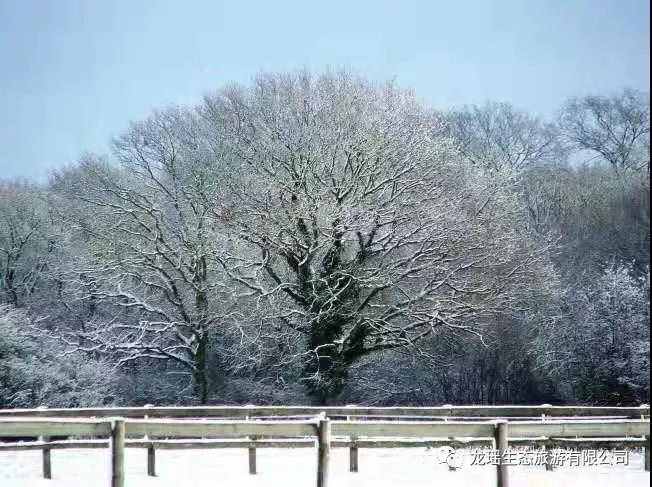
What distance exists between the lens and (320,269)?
25.8m

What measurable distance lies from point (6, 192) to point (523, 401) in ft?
67.7

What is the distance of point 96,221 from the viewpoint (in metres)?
28.6

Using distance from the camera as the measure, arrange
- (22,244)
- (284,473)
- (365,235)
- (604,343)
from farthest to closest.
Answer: (22,244) < (365,235) < (604,343) < (284,473)

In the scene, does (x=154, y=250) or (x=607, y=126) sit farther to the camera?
(x=607, y=126)

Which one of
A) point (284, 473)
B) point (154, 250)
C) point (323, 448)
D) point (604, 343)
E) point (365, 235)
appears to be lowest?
point (284, 473)

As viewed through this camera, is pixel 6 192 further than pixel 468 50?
Yes

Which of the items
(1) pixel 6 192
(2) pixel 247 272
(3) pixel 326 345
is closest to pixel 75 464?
(3) pixel 326 345

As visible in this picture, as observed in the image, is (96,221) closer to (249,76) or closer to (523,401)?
(249,76)

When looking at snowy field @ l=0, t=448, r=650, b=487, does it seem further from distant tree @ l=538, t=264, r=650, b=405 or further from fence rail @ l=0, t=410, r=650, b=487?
distant tree @ l=538, t=264, r=650, b=405

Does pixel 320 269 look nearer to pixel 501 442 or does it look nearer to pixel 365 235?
pixel 365 235

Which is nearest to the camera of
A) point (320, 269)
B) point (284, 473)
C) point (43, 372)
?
point (284, 473)

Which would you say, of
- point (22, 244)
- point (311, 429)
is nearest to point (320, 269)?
point (22, 244)

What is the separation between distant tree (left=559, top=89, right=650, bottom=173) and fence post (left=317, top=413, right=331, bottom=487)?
15.4m

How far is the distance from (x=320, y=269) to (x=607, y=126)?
11.0 metres
